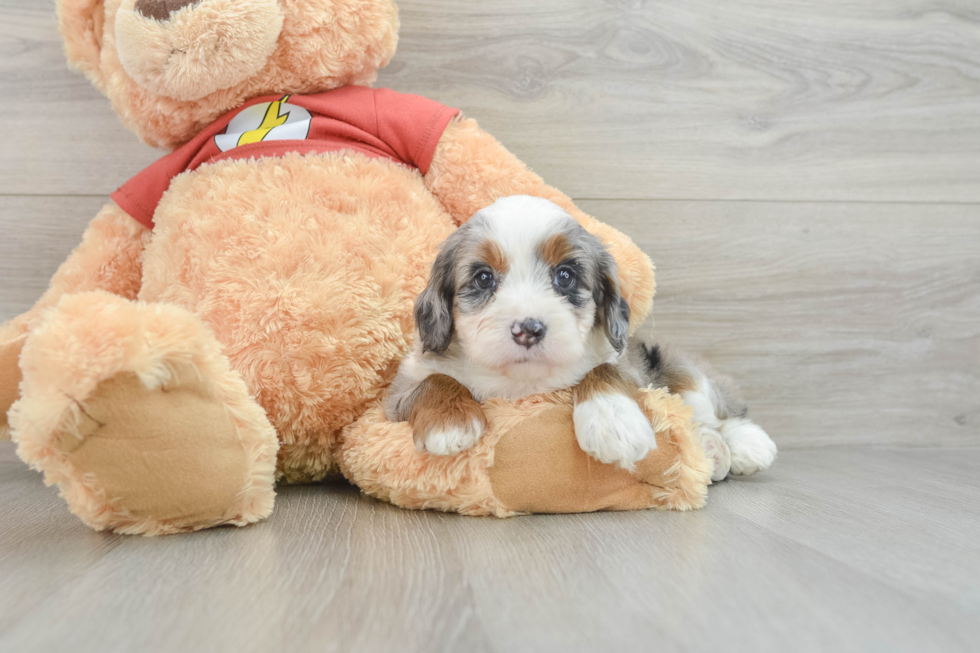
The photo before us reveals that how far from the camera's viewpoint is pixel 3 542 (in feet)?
4.41

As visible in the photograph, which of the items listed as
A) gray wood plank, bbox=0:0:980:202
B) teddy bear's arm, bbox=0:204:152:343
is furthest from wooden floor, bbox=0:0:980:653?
teddy bear's arm, bbox=0:204:152:343

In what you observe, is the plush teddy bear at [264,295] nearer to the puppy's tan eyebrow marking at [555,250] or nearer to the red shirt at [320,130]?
the red shirt at [320,130]

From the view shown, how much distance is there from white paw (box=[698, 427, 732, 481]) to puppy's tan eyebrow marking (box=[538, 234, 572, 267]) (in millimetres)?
635

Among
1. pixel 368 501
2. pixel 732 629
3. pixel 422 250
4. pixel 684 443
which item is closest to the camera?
pixel 732 629

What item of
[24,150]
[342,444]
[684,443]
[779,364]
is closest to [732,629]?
[684,443]

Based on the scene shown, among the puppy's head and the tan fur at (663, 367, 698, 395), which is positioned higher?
the puppy's head

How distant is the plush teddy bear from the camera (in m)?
1.25

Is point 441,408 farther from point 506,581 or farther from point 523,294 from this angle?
point 506,581

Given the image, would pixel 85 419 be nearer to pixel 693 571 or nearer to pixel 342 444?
pixel 342 444

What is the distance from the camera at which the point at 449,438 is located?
141 centimetres

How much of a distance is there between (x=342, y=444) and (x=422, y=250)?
1.74 ft

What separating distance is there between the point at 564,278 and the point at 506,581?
2.24 ft

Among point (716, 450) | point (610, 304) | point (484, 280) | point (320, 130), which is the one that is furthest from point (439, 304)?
point (716, 450)

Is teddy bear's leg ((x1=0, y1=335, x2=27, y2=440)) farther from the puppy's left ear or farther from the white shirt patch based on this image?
the puppy's left ear
